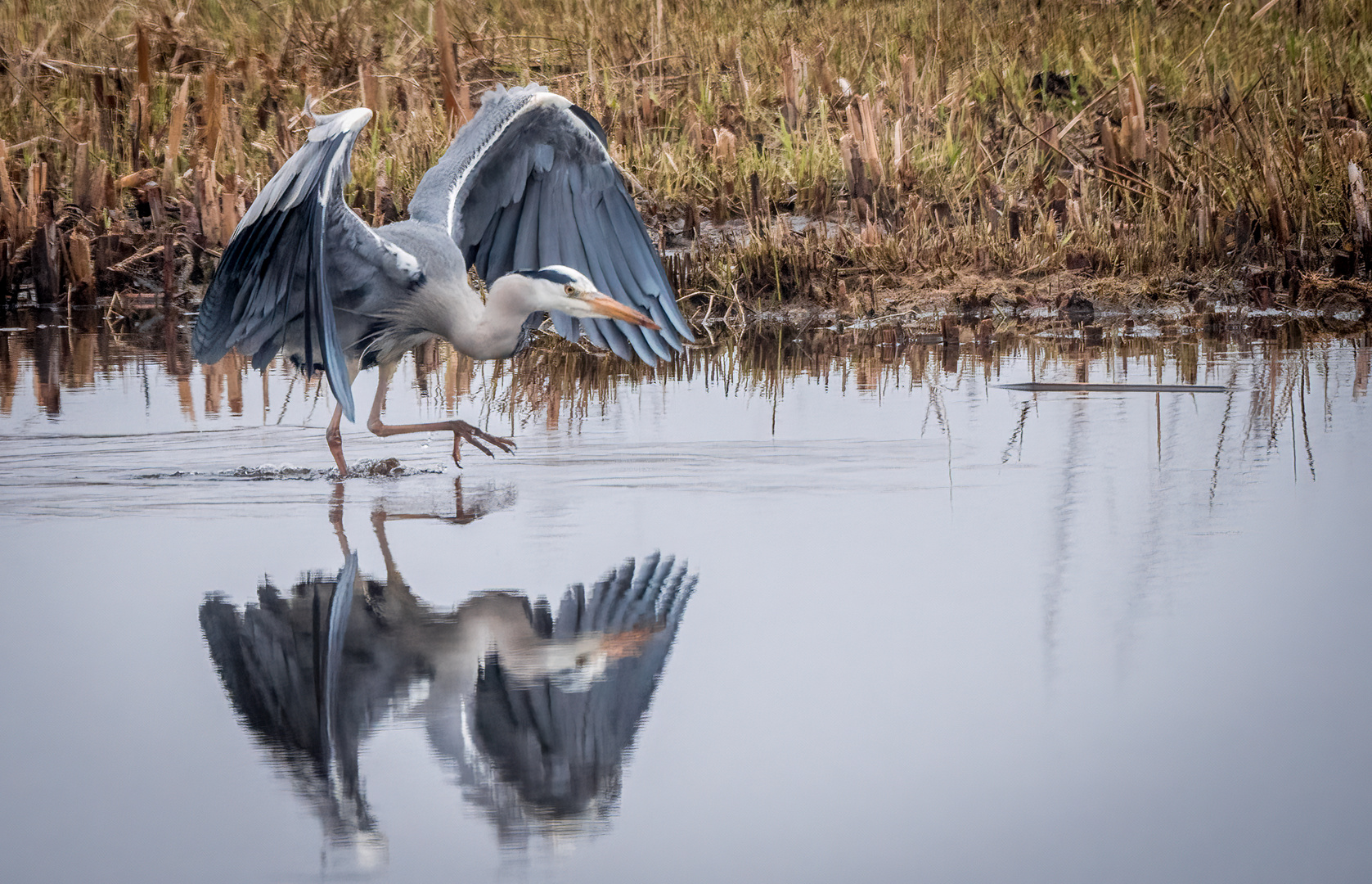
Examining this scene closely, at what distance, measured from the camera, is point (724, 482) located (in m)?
4.79

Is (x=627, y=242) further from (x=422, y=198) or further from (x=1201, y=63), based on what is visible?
(x=1201, y=63)

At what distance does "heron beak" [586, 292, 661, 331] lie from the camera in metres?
5.41

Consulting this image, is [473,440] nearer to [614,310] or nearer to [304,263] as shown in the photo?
[614,310]

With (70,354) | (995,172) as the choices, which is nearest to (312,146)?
(70,354)

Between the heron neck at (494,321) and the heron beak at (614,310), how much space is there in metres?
0.23

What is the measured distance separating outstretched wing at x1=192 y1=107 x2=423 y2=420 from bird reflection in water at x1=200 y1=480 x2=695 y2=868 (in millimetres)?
1344

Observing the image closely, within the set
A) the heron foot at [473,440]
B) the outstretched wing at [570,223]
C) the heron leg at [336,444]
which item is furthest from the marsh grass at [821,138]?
the heron leg at [336,444]

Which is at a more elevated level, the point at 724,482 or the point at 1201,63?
the point at 1201,63

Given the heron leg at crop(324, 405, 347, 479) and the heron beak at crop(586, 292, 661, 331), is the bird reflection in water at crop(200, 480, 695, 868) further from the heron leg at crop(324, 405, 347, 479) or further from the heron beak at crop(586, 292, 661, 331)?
the heron beak at crop(586, 292, 661, 331)

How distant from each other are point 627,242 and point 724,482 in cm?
210

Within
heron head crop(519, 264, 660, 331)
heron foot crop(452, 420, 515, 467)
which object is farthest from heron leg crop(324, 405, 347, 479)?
heron head crop(519, 264, 660, 331)

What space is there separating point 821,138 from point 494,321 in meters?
4.93

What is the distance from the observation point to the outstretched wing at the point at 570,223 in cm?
647

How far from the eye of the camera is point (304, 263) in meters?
5.23
